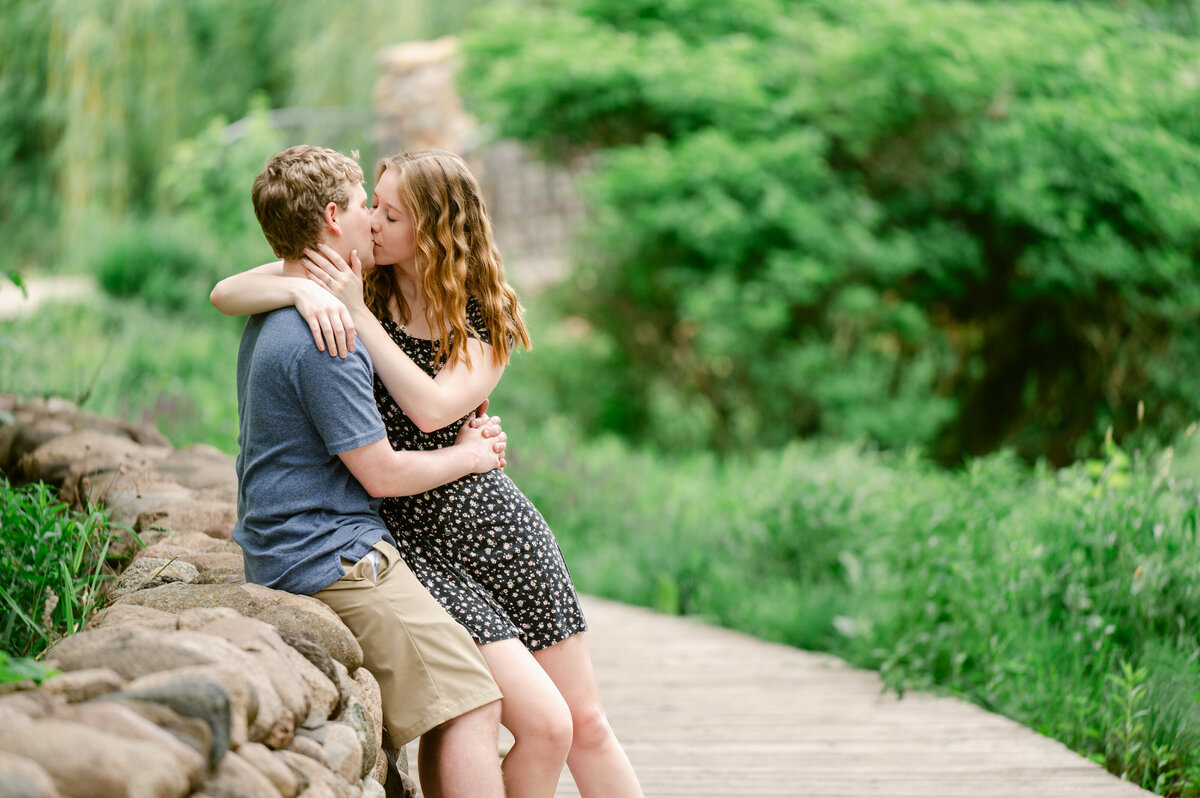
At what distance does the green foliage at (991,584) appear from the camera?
338 cm

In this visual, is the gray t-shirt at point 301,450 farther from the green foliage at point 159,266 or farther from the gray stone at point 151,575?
the green foliage at point 159,266

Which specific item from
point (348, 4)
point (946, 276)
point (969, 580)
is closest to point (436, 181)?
point (969, 580)

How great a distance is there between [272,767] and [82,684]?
0.33 m

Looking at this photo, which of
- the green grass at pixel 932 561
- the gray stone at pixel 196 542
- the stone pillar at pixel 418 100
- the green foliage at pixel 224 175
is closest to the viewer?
the gray stone at pixel 196 542

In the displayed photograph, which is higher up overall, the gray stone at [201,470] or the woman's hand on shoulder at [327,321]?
the woman's hand on shoulder at [327,321]

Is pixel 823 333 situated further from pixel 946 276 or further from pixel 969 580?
pixel 969 580

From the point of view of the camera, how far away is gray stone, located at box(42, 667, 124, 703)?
169cm

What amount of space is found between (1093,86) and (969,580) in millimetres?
5842

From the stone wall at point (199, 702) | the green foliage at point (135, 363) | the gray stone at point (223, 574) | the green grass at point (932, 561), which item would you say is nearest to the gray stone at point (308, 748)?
the stone wall at point (199, 702)

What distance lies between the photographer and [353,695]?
211 cm

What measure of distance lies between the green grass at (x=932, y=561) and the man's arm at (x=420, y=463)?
211 cm

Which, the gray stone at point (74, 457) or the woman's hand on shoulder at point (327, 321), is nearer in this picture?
the woman's hand on shoulder at point (327, 321)

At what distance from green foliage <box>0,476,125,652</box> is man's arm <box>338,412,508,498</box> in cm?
92

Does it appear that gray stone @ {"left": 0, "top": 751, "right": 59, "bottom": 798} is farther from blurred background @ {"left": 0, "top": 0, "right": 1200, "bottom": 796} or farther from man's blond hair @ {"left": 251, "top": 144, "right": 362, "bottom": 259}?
blurred background @ {"left": 0, "top": 0, "right": 1200, "bottom": 796}
